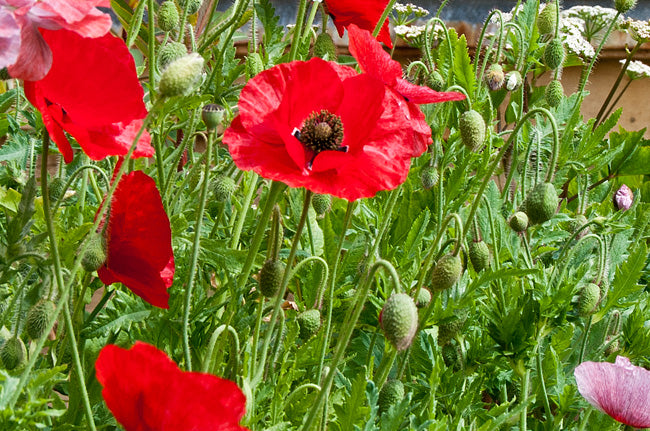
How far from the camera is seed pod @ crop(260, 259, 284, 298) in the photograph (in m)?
0.90

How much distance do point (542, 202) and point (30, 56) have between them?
0.70 m

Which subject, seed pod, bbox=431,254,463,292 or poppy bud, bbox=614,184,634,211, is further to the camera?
poppy bud, bbox=614,184,634,211

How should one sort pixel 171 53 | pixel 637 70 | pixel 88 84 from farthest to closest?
pixel 637 70 < pixel 171 53 < pixel 88 84

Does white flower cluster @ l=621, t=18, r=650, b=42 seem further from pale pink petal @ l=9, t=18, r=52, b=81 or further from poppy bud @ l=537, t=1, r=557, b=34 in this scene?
pale pink petal @ l=9, t=18, r=52, b=81

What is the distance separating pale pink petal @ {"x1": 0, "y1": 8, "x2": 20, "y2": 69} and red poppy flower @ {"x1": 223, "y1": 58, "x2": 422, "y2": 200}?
26cm

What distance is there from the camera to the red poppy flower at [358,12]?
3.80 ft

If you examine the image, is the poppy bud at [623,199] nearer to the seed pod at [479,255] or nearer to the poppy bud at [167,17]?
the seed pod at [479,255]

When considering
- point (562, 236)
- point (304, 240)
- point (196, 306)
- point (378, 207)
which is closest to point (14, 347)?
point (196, 306)

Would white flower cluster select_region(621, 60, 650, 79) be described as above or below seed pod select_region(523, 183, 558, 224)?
below

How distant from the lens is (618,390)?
3.47 feet

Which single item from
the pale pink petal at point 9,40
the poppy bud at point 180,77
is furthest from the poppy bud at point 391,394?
Answer: the pale pink petal at point 9,40

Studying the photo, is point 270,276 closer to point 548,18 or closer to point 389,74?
point 389,74

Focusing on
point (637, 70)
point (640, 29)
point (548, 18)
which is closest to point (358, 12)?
point (548, 18)

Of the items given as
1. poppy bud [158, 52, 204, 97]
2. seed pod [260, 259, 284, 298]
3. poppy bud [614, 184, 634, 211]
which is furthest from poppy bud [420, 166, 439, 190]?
poppy bud [158, 52, 204, 97]
